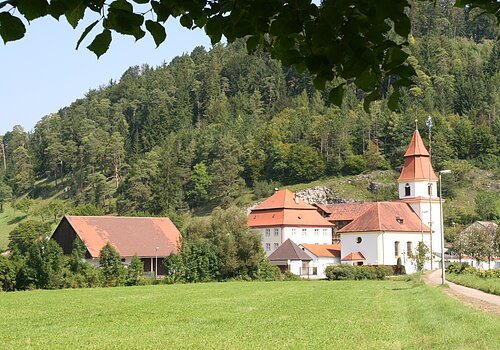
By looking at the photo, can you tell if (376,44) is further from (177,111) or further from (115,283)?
(177,111)

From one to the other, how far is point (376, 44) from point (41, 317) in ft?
87.2

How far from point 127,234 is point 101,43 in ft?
249

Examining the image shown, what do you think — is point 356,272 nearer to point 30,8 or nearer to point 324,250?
point 324,250

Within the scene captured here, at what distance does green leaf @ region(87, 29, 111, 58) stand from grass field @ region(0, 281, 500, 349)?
13.6 metres

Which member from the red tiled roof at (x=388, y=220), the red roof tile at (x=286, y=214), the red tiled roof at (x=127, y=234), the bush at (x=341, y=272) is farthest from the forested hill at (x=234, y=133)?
the bush at (x=341, y=272)

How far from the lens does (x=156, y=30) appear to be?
3869 millimetres

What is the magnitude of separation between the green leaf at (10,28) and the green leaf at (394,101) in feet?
6.91

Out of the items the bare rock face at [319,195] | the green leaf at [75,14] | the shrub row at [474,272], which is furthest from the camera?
the bare rock face at [319,195]

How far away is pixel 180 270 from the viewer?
6538cm

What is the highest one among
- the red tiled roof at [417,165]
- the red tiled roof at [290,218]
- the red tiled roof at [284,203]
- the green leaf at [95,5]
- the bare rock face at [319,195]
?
the red tiled roof at [417,165]

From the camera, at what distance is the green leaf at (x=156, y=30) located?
12.6 ft

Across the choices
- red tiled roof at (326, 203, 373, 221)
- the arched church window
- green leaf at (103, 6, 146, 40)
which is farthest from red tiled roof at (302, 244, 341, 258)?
green leaf at (103, 6, 146, 40)

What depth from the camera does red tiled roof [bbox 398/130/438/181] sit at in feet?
294

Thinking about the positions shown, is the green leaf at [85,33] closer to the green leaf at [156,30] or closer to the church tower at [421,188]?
the green leaf at [156,30]
